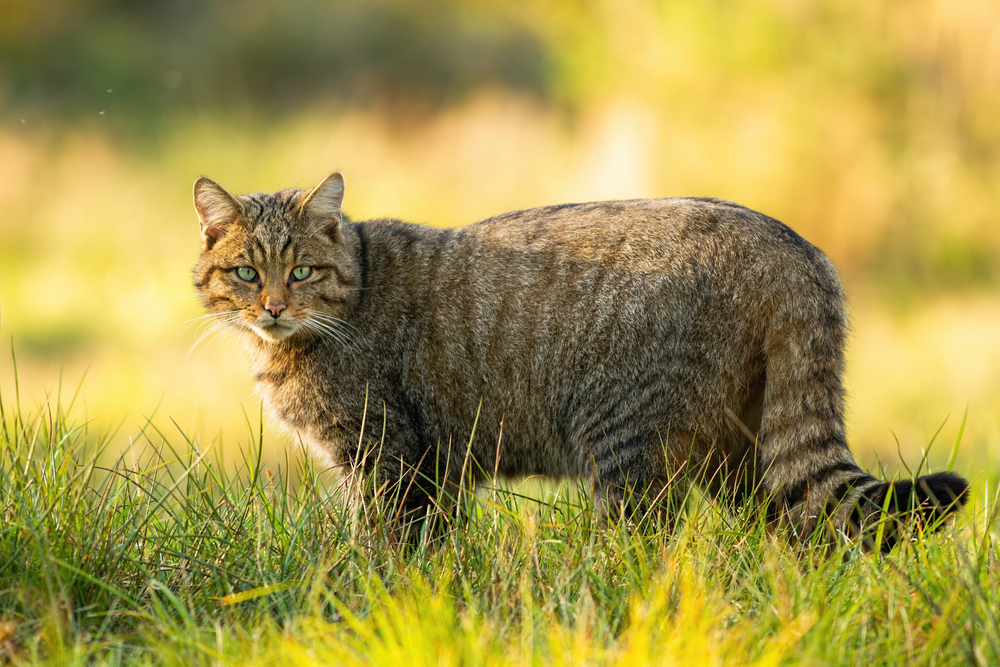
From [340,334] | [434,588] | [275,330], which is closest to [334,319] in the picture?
[340,334]

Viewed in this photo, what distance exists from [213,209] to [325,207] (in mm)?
456

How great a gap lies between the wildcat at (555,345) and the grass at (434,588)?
0.36 m

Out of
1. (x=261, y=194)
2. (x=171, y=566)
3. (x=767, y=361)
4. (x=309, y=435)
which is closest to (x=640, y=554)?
(x=767, y=361)

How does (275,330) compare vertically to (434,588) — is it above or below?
above

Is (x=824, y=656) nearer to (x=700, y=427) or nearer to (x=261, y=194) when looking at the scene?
(x=700, y=427)

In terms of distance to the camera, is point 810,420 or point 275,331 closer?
point 810,420

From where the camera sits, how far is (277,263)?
3.55m

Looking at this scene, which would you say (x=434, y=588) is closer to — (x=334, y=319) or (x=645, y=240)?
(x=334, y=319)

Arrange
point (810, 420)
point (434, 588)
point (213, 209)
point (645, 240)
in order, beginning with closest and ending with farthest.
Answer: point (434, 588) < point (810, 420) < point (645, 240) < point (213, 209)

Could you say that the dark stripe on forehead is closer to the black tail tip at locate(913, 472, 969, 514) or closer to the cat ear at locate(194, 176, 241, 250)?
the cat ear at locate(194, 176, 241, 250)

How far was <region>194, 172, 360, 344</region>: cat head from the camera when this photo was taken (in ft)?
11.5

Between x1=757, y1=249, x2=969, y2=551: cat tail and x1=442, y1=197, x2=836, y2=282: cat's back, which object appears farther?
x1=442, y1=197, x2=836, y2=282: cat's back

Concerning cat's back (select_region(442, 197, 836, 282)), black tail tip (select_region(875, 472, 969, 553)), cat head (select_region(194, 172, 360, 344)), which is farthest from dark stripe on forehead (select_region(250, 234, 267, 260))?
black tail tip (select_region(875, 472, 969, 553))

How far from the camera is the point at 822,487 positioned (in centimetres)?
297
